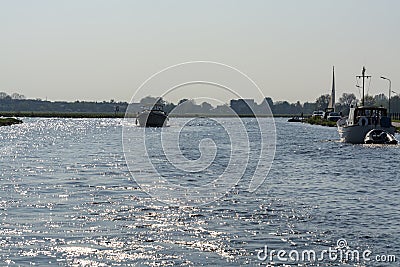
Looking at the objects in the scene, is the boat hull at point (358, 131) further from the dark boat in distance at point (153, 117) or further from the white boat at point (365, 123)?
the dark boat in distance at point (153, 117)

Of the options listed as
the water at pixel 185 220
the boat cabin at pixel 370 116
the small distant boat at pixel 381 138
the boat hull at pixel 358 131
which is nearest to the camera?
the water at pixel 185 220

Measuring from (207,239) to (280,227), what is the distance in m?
3.37

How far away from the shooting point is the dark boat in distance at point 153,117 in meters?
143

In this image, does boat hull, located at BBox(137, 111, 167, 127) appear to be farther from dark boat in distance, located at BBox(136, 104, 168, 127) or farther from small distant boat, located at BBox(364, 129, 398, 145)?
small distant boat, located at BBox(364, 129, 398, 145)

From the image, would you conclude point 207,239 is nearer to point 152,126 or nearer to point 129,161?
point 129,161

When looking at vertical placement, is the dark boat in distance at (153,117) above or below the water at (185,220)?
above

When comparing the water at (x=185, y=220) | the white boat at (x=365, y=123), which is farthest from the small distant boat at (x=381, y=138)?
the water at (x=185, y=220)

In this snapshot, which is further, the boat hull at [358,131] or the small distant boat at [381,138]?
the boat hull at [358,131]

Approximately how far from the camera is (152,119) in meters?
145

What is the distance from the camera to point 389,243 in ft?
73.2

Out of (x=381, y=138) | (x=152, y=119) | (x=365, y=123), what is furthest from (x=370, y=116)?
(x=152, y=119)

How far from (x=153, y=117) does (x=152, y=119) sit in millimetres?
1452

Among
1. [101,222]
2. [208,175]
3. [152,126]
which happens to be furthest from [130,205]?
[152,126]

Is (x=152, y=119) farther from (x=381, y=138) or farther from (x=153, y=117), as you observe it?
(x=381, y=138)
